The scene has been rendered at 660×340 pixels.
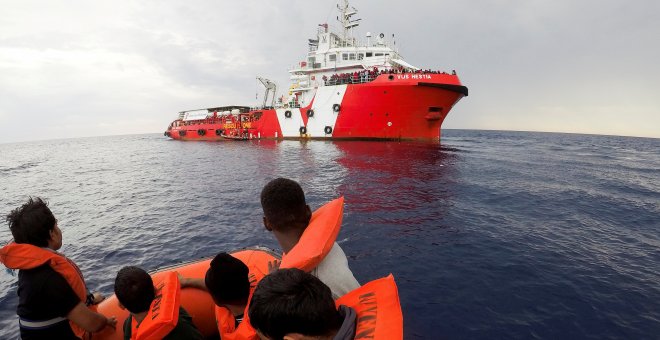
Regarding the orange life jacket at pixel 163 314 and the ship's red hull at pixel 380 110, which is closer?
the orange life jacket at pixel 163 314

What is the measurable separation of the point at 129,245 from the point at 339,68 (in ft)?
91.4

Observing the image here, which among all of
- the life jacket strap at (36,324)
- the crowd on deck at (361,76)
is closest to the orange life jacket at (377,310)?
the life jacket strap at (36,324)

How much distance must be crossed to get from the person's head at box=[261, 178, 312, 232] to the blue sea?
2.98 m

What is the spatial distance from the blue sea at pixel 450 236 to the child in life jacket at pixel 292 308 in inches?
139

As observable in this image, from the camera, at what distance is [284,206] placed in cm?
233

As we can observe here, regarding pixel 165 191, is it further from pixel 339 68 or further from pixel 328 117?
pixel 339 68

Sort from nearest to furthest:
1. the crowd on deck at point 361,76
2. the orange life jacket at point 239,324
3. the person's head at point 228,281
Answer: the orange life jacket at point 239,324
the person's head at point 228,281
the crowd on deck at point 361,76

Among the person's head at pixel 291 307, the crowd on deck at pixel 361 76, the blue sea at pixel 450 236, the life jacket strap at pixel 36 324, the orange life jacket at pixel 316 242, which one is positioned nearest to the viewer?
the person's head at pixel 291 307

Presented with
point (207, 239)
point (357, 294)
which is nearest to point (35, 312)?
point (357, 294)

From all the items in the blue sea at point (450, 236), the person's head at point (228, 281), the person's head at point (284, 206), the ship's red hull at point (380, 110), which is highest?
the ship's red hull at point (380, 110)

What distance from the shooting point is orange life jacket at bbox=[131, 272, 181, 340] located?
2.12 m

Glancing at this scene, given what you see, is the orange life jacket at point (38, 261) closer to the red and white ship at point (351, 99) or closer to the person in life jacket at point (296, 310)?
the person in life jacket at point (296, 310)

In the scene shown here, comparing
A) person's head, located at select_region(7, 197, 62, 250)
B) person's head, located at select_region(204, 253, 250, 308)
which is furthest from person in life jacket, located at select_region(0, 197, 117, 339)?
person's head, located at select_region(204, 253, 250, 308)

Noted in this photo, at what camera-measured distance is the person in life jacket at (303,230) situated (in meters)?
2.03
